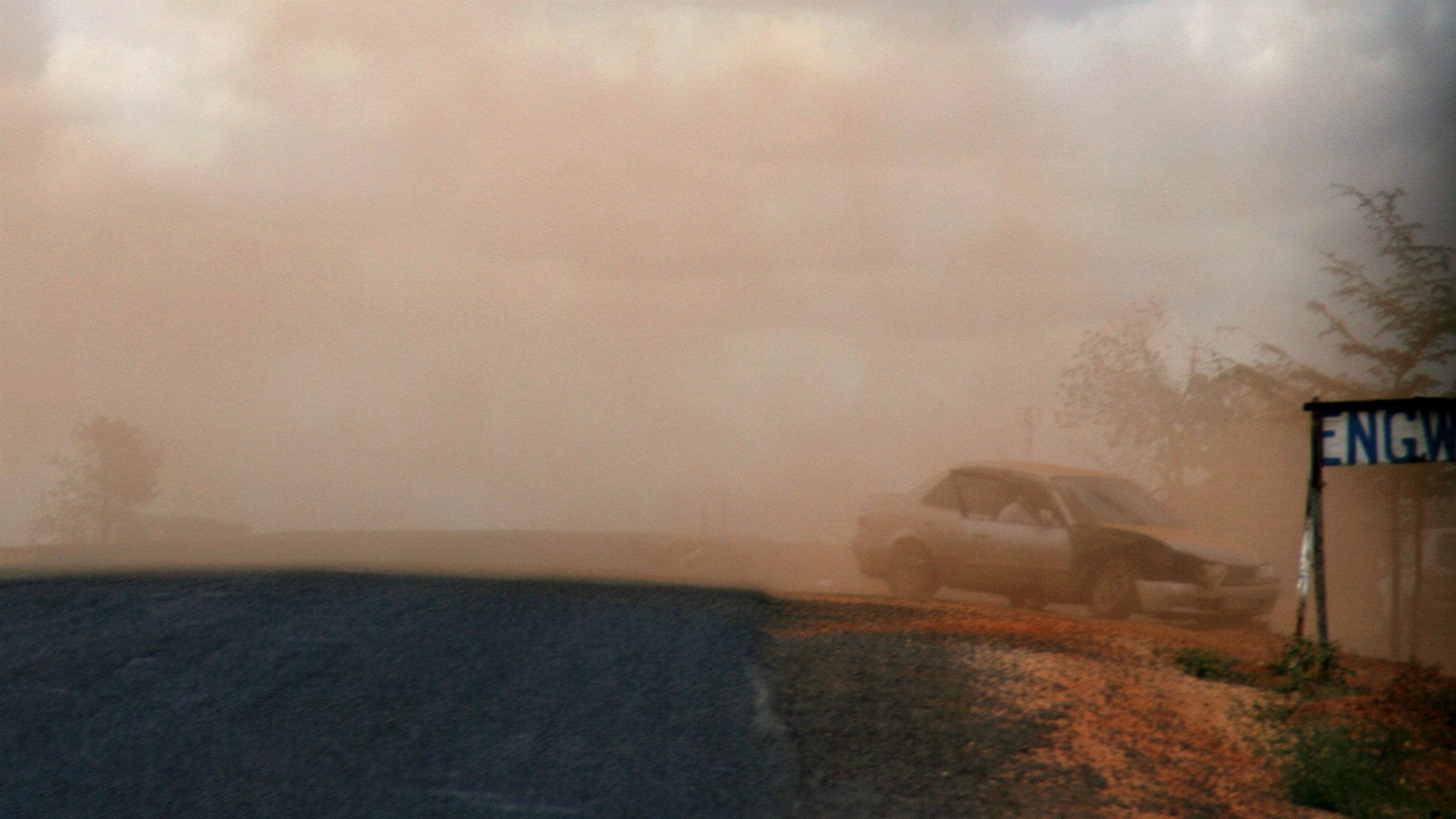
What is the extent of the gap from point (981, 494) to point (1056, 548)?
115 centimetres

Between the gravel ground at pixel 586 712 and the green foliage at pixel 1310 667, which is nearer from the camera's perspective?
the gravel ground at pixel 586 712

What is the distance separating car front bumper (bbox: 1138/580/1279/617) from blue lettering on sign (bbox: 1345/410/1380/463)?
3.33 m

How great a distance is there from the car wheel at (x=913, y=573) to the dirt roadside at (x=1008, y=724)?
12.0 ft

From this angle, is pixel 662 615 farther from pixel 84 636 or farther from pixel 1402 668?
pixel 1402 668

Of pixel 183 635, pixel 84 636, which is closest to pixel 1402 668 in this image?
Answer: pixel 183 635

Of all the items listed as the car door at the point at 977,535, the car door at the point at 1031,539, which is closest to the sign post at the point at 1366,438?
the car door at the point at 1031,539

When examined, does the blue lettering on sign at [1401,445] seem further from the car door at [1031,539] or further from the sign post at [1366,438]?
the car door at [1031,539]

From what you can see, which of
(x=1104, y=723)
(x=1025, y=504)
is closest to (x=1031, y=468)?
(x=1025, y=504)

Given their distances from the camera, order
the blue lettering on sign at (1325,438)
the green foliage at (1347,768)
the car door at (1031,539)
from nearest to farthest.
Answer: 1. the green foliage at (1347,768)
2. the blue lettering on sign at (1325,438)
3. the car door at (1031,539)

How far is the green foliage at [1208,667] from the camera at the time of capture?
403 inches

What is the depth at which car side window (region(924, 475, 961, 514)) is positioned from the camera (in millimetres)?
15219

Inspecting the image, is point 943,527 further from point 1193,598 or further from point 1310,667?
point 1310,667

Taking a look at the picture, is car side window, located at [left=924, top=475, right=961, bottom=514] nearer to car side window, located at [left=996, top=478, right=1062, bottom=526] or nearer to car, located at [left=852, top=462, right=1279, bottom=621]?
car, located at [left=852, top=462, right=1279, bottom=621]

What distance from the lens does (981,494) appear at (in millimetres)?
15086
